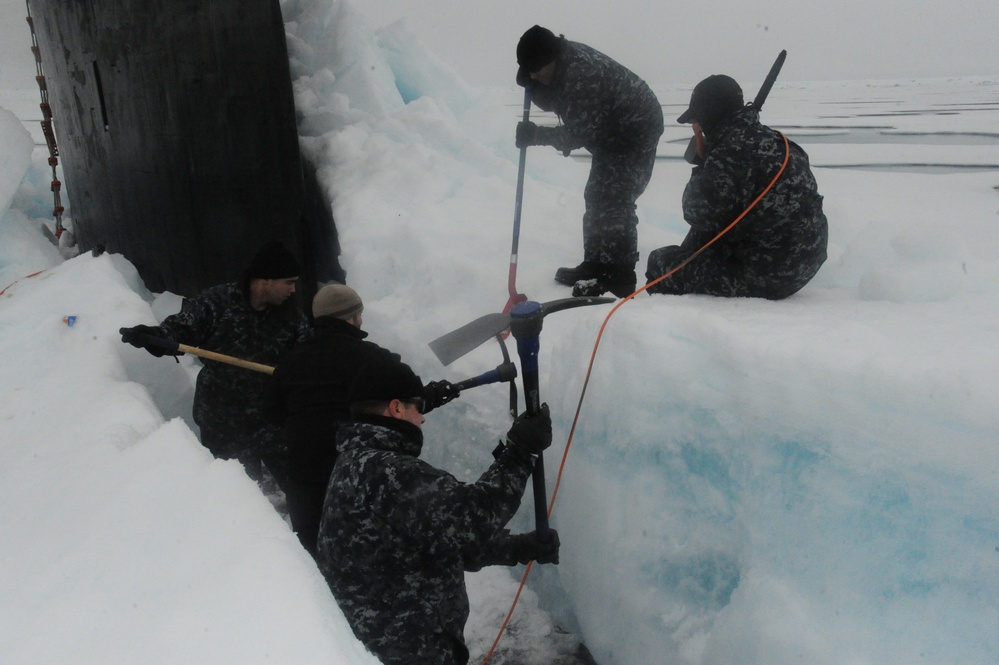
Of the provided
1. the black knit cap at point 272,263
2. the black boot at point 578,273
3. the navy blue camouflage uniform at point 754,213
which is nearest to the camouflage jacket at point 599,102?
the black boot at point 578,273

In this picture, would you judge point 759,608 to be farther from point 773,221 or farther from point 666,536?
point 773,221

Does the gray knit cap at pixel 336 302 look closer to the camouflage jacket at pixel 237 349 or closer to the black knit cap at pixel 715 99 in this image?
the camouflage jacket at pixel 237 349

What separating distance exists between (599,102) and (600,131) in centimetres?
14

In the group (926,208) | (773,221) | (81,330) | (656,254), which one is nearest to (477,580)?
(656,254)

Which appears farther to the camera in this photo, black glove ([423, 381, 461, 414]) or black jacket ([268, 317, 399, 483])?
black jacket ([268, 317, 399, 483])

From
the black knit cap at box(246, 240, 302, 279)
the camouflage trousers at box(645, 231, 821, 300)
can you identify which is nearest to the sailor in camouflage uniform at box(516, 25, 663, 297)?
the camouflage trousers at box(645, 231, 821, 300)

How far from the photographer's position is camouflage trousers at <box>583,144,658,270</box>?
128 inches

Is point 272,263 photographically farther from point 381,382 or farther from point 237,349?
point 381,382

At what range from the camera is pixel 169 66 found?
4.11m

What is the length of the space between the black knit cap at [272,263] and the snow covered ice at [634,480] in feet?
2.38

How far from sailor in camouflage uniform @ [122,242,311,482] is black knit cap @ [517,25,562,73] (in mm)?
1467

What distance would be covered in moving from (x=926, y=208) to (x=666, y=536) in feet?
17.7

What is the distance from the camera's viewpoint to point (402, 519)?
156 centimetres

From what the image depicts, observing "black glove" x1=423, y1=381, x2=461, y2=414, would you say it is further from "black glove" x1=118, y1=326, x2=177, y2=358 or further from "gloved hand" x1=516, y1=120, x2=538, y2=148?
"gloved hand" x1=516, y1=120, x2=538, y2=148
